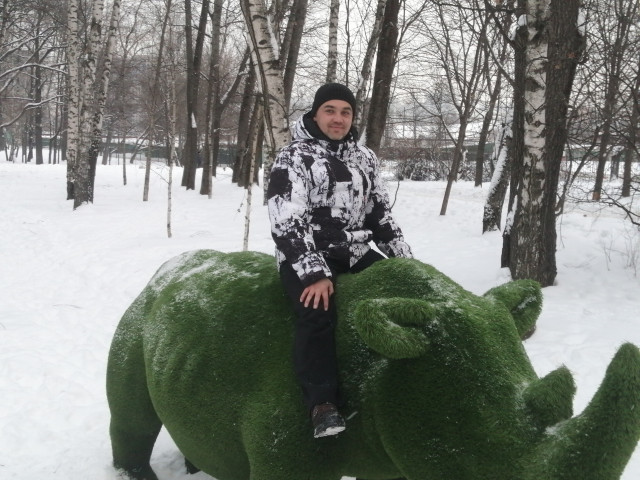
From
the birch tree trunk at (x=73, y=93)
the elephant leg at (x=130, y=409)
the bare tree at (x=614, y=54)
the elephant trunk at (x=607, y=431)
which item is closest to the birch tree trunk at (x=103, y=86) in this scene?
the birch tree trunk at (x=73, y=93)

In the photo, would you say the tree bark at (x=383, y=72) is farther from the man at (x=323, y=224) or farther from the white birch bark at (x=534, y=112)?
the man at (x=323, y=224)

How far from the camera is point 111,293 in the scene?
7801mm

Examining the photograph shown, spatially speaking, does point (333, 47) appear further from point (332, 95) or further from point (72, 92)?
point (332, 95)

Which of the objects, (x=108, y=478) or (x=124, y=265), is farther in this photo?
(x=124, y=265)

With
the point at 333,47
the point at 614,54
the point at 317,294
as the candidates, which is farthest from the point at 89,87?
the point at 317,294

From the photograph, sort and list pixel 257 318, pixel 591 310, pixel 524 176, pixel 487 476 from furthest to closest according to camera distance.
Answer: pixel 591 310, pixel 524 176, pixel 257 318, pixel 487 476

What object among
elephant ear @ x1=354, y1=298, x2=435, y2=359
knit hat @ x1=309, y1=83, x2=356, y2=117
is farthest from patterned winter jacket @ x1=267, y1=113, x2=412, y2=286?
elephant ear @ x1=354, y1=298, x2=435, y2=359

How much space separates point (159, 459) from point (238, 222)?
1010 cm

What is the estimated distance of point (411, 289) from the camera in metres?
2.18

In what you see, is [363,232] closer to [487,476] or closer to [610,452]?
[487,476]

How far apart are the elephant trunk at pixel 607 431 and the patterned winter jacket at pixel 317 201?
1.12m

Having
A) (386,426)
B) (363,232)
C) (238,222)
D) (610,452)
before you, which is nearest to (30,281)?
(238,222)

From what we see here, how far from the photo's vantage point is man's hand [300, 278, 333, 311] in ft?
7.34

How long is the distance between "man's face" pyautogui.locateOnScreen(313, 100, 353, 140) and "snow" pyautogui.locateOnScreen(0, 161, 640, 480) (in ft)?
6.03
